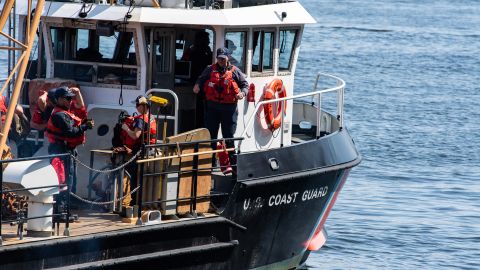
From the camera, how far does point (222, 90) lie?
12672mm

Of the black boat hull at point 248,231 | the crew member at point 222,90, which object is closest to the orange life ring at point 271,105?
the black boat hull at point 248,231

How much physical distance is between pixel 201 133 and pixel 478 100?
2263 cm

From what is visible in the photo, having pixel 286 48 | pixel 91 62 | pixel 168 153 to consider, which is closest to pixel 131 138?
pixel 168 153

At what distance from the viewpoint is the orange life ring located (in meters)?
13.7

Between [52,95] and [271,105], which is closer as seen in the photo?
[52,95]

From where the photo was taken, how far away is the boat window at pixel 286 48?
14328 mm

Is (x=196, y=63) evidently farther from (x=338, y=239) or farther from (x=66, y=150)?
(x=338, y=239)

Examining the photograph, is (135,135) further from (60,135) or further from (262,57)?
(262,57)

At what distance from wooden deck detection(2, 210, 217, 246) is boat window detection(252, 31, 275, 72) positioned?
2.56 m

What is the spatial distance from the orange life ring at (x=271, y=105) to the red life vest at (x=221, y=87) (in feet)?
3.34

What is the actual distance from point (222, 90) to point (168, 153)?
60.0 inches

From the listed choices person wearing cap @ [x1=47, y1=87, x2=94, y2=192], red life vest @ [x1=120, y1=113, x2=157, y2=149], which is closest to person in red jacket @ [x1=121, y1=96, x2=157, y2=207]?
red life vest @ [x1=120, y1=113, x2=157, y2=149]

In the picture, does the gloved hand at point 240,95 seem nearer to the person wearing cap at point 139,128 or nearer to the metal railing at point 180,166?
the metal railing at point 180,166

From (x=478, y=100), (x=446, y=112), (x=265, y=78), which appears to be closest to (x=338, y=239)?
(x=265, y=78)
